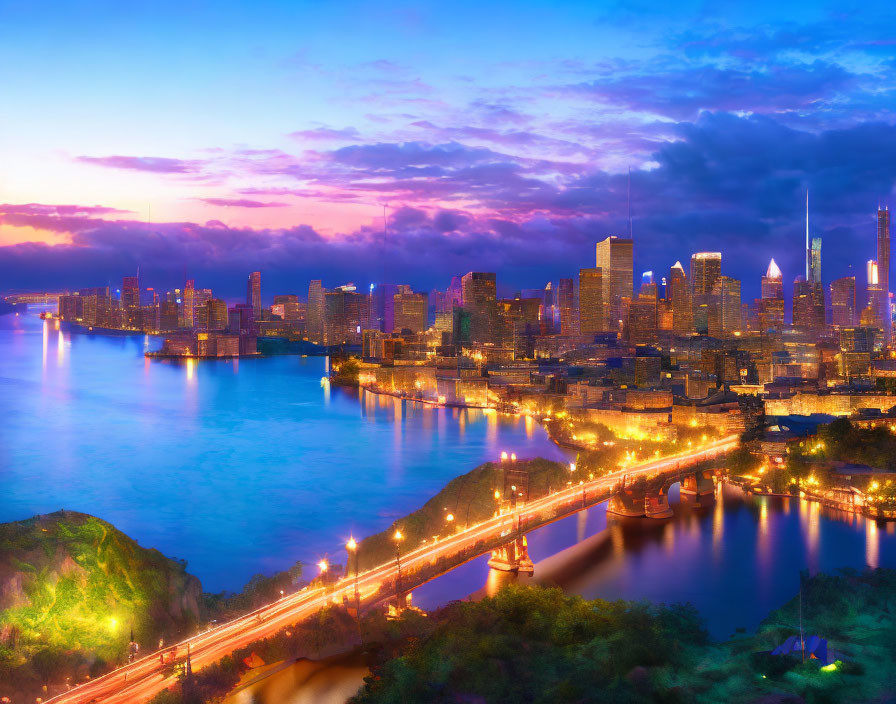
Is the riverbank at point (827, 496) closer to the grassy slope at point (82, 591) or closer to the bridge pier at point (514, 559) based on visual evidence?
the bridge pier at point (514, 559)

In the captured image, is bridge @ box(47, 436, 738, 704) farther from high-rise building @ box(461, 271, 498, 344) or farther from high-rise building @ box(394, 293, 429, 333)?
high-rise building @ box(394, 293, 429, 333)

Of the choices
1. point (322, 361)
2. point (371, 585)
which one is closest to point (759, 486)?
point (371, 585)

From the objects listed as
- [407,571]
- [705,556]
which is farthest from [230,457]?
[407,571]

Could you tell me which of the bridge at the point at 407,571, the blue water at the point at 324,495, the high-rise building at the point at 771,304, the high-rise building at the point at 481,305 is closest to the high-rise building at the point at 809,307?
the high-rise building at the point at 771,304

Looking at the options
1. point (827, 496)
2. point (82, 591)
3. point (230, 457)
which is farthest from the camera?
point (230, 457)

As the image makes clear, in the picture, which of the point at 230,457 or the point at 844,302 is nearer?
the point at 230,457

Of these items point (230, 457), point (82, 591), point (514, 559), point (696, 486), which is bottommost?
point (230, 457)

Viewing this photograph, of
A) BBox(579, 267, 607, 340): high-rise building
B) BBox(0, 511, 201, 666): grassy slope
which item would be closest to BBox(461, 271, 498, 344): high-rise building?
BBox(579, 267, 607, 340): high-rise building

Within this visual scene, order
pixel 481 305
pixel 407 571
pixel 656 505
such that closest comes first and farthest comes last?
pixel 407 571 → pixel 656 505 → pixel 481 305

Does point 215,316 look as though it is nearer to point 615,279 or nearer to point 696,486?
point 615,279
